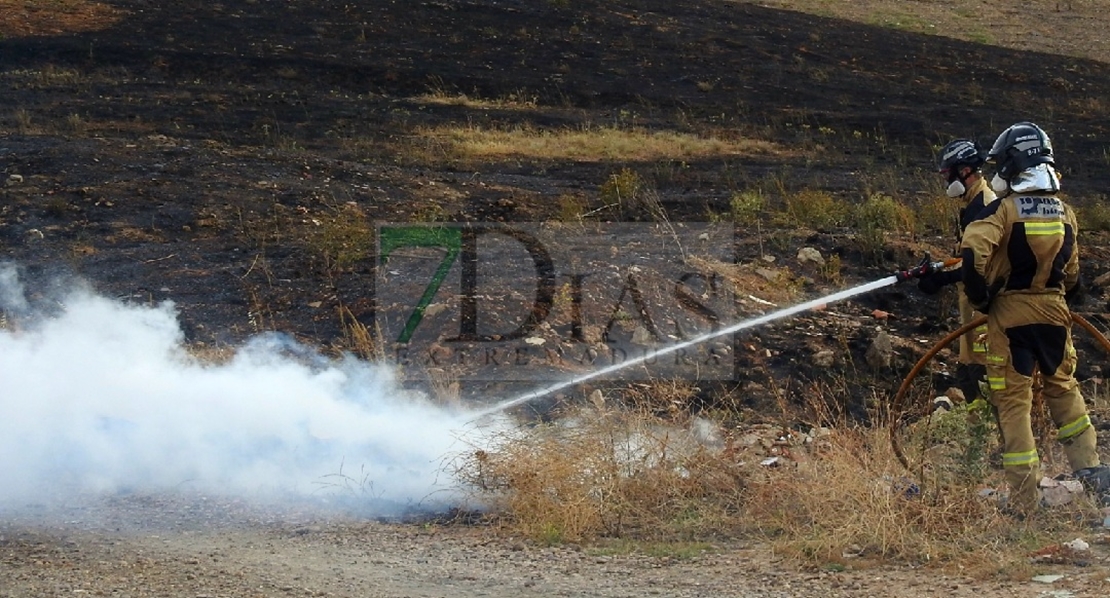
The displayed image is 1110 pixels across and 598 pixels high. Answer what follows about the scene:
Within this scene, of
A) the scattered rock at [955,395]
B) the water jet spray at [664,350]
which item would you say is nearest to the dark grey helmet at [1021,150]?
the water jet spray at [664,350]

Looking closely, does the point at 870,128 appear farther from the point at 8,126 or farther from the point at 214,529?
the point at 214,529

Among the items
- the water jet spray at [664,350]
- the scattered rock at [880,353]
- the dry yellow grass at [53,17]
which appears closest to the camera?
the water jet spray at [664,350]

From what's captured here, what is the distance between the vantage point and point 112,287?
10609 millimetres

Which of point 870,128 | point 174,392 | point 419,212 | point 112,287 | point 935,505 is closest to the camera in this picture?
point 935,505

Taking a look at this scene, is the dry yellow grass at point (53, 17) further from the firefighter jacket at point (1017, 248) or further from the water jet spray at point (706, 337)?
the firefighter jacket at point (1017, 248)

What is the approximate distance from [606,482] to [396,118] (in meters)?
13.7

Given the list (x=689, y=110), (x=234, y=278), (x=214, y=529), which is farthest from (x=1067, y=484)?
(x=689, y=110)

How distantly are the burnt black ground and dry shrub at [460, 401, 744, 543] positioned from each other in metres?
2.89

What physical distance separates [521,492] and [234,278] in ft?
16.9

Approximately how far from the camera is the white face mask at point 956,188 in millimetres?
7637

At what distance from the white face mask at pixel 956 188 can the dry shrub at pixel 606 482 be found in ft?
7.02

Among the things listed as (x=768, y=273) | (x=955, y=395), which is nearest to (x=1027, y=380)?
(x=955, y=395)

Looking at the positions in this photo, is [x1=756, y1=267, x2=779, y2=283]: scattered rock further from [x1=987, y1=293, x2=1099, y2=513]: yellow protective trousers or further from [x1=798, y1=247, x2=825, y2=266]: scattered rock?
[x1=987, y1=293, x2=1099, y2=513]: yellow protective trousers

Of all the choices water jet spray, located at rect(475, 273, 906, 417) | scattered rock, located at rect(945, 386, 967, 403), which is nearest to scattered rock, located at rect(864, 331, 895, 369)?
water jet spray, located at rect(475, 273, 906, 417)
